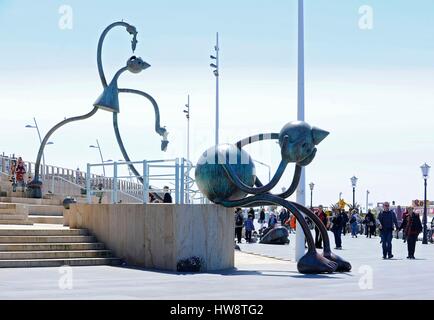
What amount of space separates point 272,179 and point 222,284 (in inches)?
163

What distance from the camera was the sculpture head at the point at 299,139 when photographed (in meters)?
17.2

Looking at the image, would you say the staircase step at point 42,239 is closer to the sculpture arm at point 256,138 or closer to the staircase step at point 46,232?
the staircase step at point 46,232

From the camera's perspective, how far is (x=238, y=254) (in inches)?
899

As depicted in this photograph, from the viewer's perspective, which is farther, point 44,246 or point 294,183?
point 294,183

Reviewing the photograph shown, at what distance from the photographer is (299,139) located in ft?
56.2

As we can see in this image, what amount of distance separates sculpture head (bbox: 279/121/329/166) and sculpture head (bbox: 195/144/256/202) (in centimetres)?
150

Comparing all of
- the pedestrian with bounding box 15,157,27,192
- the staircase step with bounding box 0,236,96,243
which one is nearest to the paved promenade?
the staircase step with bounding box 0,236,96,243

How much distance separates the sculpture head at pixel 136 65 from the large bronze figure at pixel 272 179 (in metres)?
6.00

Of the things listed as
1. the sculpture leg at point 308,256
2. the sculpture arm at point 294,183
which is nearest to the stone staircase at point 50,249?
the sculpture leg at point 308,256

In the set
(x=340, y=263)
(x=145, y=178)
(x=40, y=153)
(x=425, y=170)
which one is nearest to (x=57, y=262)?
(x=145, y=178)

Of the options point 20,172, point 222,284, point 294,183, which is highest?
point 20,172

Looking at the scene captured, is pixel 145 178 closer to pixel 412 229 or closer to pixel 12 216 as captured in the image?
pixel 12 216

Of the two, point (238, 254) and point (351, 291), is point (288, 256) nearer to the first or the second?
point (238, 254)
